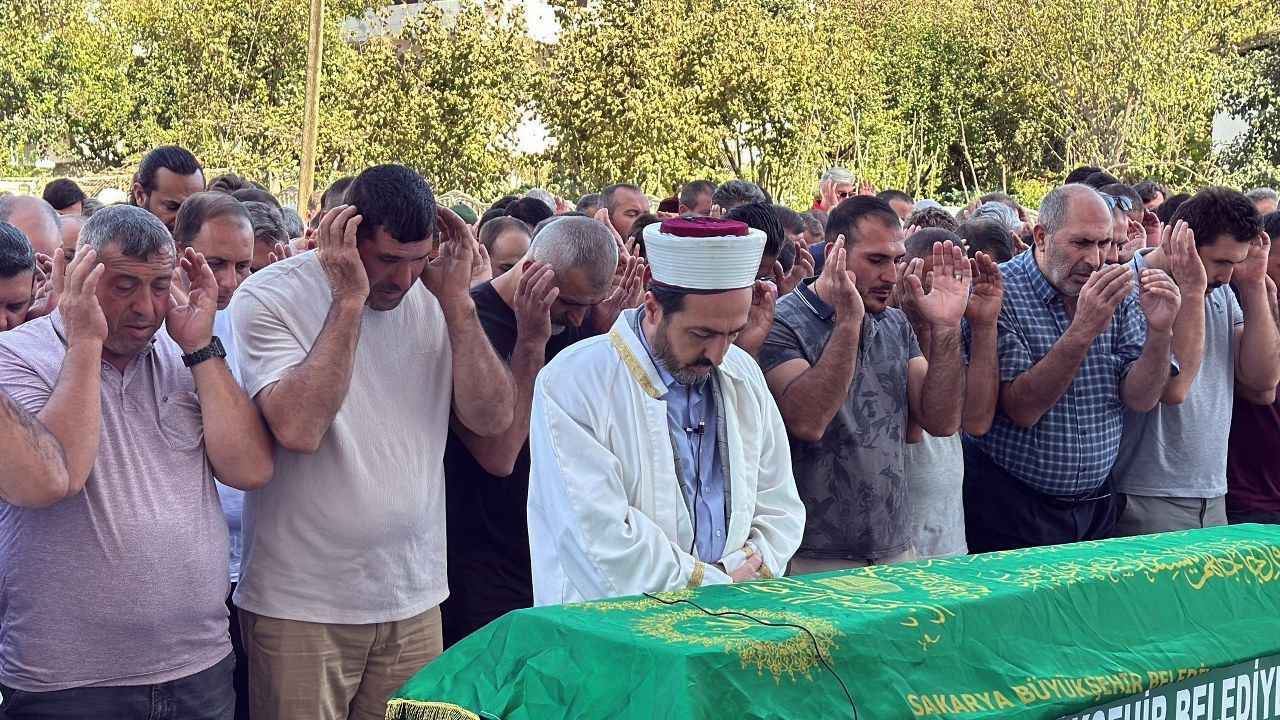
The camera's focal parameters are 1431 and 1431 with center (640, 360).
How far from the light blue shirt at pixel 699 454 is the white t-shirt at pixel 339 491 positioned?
0.79 m

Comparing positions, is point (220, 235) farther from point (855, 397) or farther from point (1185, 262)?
point (1185, 262)

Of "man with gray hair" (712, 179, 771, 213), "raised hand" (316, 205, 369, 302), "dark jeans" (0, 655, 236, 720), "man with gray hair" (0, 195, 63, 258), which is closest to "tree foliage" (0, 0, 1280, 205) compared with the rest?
"man with gray hair" (712, 179, 771, 213)

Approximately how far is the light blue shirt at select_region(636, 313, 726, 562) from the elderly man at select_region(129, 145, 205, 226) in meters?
3.51

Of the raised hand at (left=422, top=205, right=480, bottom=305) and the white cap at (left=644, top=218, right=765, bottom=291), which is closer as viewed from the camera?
the white cap at (left=644, top=218, right=765, bottom=291)

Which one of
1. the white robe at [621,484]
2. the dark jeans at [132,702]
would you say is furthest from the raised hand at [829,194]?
the dark jeans at [132,702]

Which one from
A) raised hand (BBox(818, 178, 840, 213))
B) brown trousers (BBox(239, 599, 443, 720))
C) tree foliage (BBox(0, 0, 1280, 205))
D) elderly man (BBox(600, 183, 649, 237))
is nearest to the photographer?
brown trousers (BBox(239, 599, 443, 720))

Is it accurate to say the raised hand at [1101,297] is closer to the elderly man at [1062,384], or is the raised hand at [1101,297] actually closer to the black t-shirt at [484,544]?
the elderly man at [1062,384]

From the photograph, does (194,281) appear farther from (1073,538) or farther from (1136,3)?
(1136,3)

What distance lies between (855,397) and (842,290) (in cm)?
40

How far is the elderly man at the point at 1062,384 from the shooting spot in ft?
16.6

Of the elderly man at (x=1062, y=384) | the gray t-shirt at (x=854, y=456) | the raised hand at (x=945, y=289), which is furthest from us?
the elderly man at (x=1062, y=384)

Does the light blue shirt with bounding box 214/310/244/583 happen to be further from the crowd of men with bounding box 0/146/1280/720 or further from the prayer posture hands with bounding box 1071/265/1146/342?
the prayer posture hands with bounding box 1071/265/1146/342

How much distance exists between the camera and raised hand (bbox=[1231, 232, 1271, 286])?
5.55m

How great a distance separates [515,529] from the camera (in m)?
4.62
